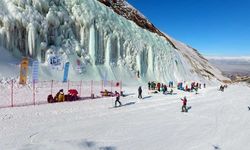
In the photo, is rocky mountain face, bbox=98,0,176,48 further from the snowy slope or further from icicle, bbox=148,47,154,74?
the snowy slope

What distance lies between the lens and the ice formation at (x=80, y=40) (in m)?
34.8

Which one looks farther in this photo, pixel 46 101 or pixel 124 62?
pixel 124 62

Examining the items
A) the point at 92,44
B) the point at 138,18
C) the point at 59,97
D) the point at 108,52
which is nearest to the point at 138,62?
the point at 108,52

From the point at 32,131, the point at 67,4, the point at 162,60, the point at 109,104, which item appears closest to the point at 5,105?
the point at 32,131

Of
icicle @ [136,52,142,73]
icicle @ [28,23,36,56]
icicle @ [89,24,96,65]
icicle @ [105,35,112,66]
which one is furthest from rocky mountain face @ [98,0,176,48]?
icicle @ [28,23,36,56]

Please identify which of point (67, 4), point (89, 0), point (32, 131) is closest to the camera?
point (32, 131)

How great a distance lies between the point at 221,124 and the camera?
937 inches

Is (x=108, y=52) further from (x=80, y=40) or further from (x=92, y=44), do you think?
(x=80, y=40)

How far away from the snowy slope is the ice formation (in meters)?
12.9

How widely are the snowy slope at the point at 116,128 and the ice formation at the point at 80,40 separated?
12.9 metres

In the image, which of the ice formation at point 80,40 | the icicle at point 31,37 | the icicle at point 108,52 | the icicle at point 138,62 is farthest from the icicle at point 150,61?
the icicle at point 31,37

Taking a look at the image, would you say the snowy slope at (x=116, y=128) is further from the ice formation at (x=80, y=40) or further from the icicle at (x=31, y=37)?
the ice formation at (x=80, y=40)

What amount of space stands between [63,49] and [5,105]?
1740cm

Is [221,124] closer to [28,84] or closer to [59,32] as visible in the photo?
[28,84]
